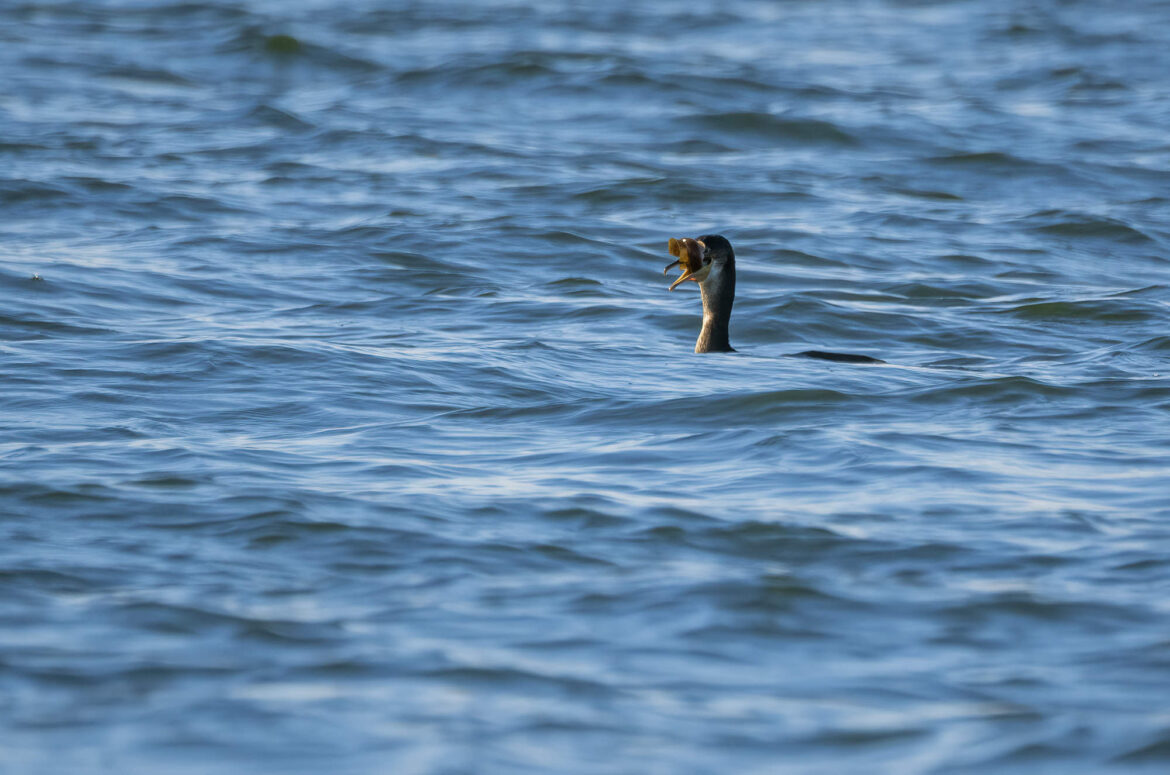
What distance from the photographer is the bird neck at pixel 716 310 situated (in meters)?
10.2

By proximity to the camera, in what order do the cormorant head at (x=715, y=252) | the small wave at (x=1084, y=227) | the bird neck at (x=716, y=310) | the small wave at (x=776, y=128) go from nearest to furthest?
1. the bird neck at (x=716, y=310)
2. the cormorant head at (x=715, y=252)
3. the small wave at (x=1084, y=227)
4. the small wave at (x=776, y=128)

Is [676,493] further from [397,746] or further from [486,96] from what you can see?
[486,96]

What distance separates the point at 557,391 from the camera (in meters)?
8.89

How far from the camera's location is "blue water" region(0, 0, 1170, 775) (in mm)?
4582

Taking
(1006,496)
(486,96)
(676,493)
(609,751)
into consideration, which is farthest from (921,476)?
(486,96)

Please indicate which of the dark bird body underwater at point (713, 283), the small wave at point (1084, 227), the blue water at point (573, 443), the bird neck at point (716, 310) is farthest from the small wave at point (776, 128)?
the bird neck at point (716, 310)

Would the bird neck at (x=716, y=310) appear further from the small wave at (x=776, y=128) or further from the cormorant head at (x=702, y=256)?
the small wave at (x=776, y=128)

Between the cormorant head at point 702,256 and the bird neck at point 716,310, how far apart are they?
0.04 m

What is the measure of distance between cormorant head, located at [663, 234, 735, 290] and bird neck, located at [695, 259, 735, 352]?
38mm

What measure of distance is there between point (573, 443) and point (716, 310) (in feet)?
9.09

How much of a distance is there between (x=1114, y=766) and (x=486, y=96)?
1743cm

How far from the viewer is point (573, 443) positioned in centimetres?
771

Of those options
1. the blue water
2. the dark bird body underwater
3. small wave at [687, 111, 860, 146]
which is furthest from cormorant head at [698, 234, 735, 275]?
small wave at [687, 111, 860, 146]

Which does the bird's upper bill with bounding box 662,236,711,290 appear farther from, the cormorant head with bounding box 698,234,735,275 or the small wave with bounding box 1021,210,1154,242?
the small wave with bounding box 1021,210,1154,242
